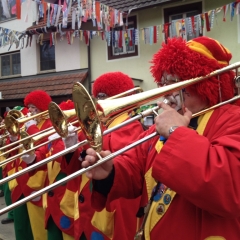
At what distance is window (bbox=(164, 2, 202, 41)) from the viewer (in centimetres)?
755

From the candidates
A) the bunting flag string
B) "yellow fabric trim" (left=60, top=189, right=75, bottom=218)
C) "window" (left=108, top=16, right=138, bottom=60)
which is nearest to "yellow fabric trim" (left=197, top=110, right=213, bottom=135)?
"yellow fabric trim" (left=60, top=189, right=75, bottom=218)

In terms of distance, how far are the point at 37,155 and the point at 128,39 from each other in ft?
18.5

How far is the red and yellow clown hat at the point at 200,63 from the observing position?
1.80 meters

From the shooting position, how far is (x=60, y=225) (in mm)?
3277

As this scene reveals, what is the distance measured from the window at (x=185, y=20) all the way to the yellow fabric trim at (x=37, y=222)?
5303mm

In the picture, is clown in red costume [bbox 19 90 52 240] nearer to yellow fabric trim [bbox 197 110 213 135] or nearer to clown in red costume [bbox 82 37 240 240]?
clown in red costume [bbox 82 37 240 240]

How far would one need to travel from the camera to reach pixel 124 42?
8.61m

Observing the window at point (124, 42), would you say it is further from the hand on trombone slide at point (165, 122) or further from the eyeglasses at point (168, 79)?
the hand on trombone slide at point (165, 122)

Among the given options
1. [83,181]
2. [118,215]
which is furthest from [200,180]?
[83,181]

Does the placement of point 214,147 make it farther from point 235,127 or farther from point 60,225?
point 60,225

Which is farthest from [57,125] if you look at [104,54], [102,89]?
[104,54]

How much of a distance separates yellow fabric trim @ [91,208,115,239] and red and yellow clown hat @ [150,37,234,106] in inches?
50.0

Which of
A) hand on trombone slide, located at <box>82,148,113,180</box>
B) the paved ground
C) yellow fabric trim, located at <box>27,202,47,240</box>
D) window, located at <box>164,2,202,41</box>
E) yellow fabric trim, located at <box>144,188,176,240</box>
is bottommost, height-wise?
the paved ground

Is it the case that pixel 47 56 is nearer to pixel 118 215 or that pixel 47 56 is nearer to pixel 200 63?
pixel 118 215
